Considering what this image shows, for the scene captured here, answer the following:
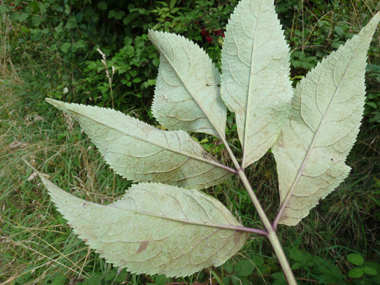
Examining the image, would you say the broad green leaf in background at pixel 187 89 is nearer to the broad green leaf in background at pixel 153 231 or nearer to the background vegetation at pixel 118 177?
the broad green leaf in background at pixel 153 231

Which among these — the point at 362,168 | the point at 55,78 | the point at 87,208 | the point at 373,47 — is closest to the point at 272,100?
the point at 87,208

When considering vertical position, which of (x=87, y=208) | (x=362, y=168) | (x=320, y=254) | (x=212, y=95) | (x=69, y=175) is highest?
(x=212, y=95)

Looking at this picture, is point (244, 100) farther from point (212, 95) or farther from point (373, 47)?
point (373, 47)

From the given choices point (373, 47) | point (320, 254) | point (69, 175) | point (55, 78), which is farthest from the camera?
point (55, 78)

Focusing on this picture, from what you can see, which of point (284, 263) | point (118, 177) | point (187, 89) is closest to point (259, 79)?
point (187, 89)

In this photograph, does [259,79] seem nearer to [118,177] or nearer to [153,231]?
[153,231]

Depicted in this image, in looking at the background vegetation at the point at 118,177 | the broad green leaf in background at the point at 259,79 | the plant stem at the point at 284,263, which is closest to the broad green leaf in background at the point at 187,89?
the broad green leaf in background at the point at 259,79

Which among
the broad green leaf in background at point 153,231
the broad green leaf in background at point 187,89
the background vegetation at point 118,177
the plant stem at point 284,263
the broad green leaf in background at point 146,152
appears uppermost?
the broad green leaf in background at point 187,89
